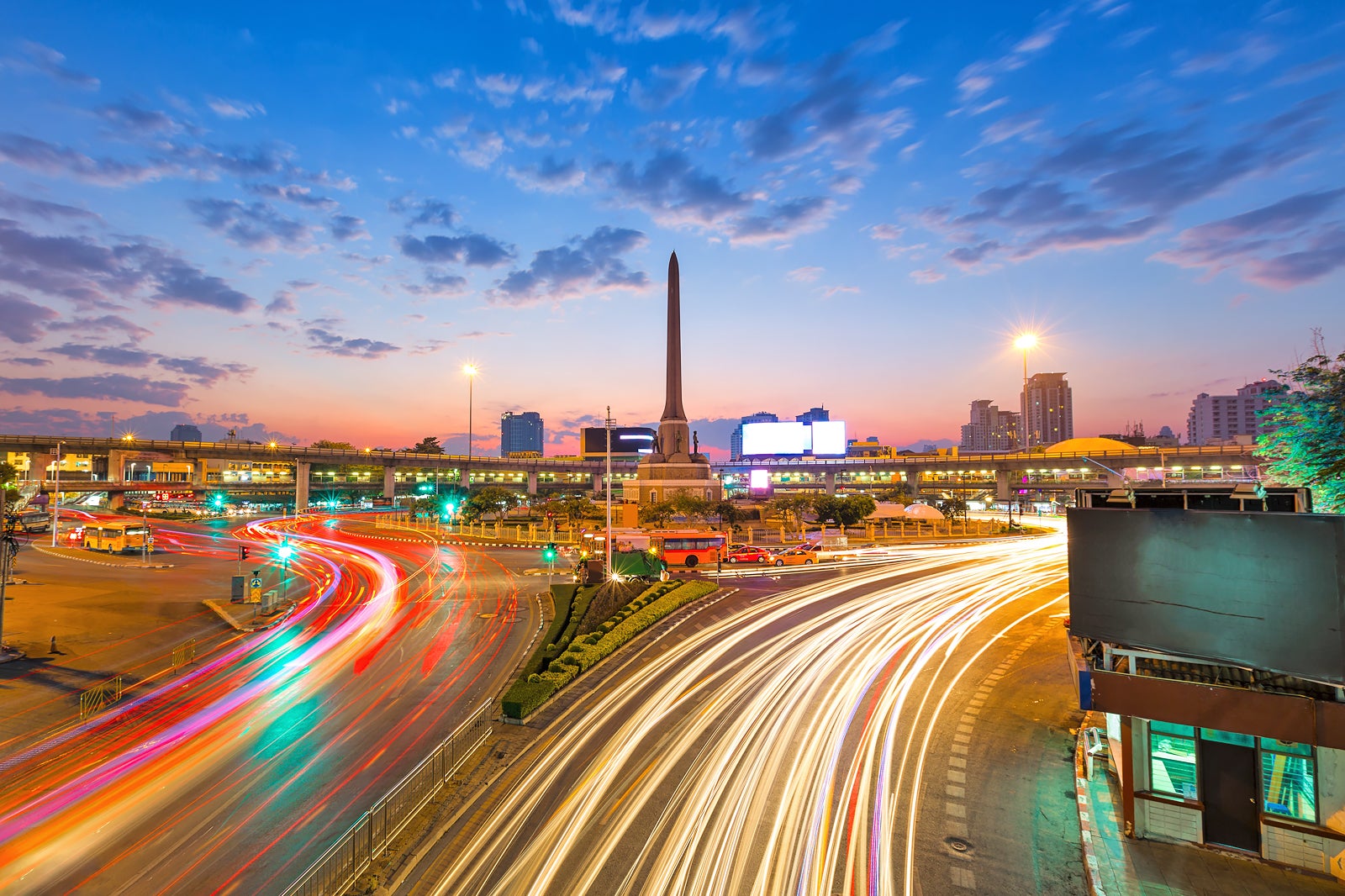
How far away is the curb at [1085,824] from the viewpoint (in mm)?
9461

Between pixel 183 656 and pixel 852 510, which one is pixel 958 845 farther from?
pixel 852 510

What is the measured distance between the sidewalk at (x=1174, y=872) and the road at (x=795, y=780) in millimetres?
372

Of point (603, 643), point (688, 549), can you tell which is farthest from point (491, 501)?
point (603, 643)

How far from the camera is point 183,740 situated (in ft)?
48.4

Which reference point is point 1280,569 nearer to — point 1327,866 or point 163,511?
point 1327,866

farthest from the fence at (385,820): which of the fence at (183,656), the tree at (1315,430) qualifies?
the tree at (1315,430)

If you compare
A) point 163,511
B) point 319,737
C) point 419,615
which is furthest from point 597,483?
point 319,737

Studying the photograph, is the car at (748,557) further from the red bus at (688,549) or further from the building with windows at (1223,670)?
the building with windows at (1223,670)

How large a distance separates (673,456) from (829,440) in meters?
38.1

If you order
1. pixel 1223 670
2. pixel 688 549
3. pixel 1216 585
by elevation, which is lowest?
pixel 688 549

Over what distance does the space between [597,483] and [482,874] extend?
111631 millimetres

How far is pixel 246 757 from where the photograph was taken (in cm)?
1388

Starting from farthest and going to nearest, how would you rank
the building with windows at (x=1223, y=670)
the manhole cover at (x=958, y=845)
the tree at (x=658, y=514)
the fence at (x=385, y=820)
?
the tree at (x=658, y=514)
the manhole cover at (x=958, y=845)
the fence at (x=385, y=820)
the building with windows at (x=1223, y=670)

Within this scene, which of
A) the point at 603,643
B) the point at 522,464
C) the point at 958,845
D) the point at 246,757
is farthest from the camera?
the point at 522,464
